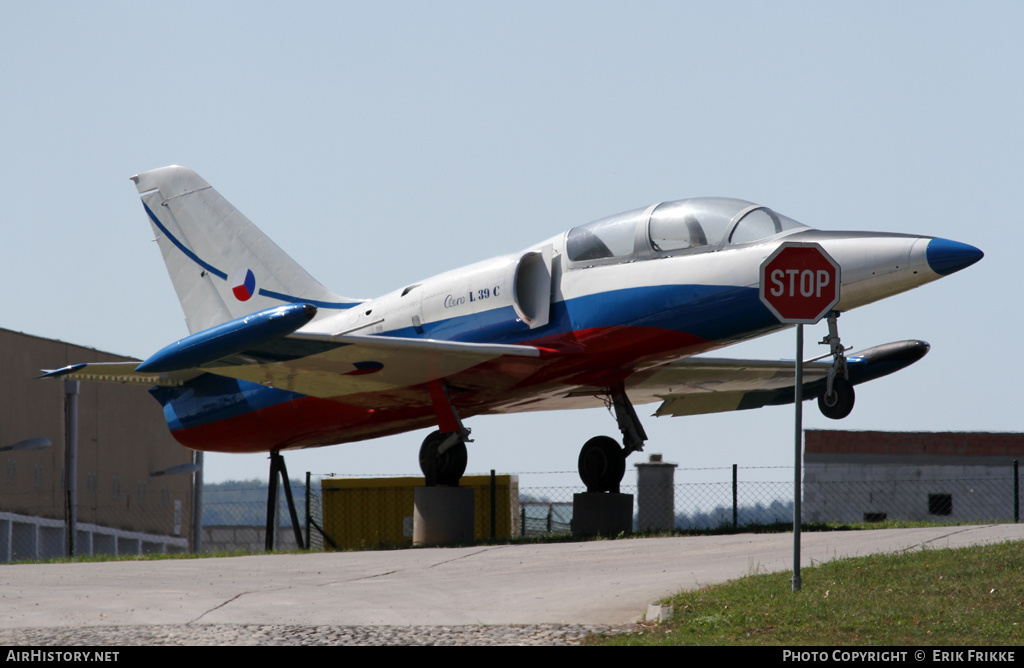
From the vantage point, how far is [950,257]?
40.6 ft

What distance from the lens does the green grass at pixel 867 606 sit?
716 centimetres

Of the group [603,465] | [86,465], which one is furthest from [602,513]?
[86,465]

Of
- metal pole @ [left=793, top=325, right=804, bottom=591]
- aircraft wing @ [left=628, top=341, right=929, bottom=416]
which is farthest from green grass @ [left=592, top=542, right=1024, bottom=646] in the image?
aircraft wing @ [left=628, top=341, right=929, bottom=416]

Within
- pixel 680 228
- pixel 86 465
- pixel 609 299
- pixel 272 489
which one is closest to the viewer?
pixel 680 228

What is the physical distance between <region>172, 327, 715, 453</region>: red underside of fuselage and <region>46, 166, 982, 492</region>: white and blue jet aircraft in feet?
0.11

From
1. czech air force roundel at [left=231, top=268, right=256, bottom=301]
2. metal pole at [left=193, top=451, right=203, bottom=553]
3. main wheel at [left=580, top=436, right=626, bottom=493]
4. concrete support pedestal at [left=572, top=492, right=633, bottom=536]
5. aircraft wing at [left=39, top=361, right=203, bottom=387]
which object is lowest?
metal pole at [left=193, top=451, right=203, bottom=553]

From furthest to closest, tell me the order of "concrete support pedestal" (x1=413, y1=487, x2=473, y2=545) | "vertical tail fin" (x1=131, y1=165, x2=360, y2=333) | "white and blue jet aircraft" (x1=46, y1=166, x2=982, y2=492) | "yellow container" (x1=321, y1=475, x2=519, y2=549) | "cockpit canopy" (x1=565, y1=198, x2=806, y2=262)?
"yellow container" (x1=321, y1=475, x2=519, y2=549)
"vertical tail fin" (x1=131, y1=165, x2=360, y2=333)
"concrete support pedestal" (x1=413, y1=487, x2=473, y2=545)
"cockpit canopy" (x1=565, y1=198, x2=806, y2=262)
"white and blue jet aircraft" (x1=46, y1=166, x2=982, y2=492)

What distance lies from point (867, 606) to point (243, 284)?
43.0 feet

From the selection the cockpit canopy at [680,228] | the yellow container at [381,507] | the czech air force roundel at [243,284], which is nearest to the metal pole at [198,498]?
the yellow container at [381,507]

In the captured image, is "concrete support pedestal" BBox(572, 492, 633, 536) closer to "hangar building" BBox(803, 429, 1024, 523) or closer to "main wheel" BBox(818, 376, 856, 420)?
"main wheel" BBox(818, 376, 856, 420)

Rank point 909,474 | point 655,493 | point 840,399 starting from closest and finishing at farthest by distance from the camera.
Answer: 1. point 840,399
2. point 655,493
3. point 909,474

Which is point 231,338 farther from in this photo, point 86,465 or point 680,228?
point 86,465

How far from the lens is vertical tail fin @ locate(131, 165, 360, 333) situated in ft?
61.3
